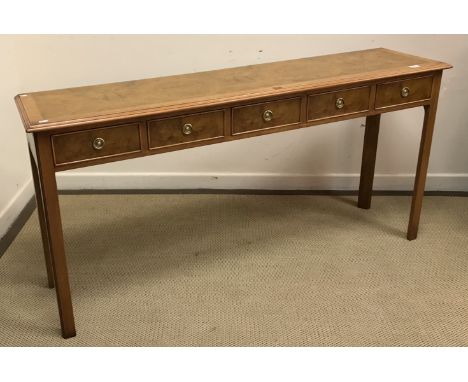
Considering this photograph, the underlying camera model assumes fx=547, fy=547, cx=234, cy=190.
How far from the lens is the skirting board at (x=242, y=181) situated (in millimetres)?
3686

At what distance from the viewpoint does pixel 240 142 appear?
11.8 feet

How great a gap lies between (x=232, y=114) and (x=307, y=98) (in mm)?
377

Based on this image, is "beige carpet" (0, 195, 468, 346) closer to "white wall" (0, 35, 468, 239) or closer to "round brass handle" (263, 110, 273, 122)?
"white wall" (0, 35, 468, 239)

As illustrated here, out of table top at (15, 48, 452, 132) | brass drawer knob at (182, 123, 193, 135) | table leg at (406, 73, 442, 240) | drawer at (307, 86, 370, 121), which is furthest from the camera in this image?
table leg at (406, 73, 442, 240)

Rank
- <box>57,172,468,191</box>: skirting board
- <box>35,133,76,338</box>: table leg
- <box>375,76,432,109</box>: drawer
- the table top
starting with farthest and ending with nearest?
1. <box>57,172,468,191</box>: skirting board
2. <box>375,76,432,109</box>: drawer
3. the table top
4. <box>35,133,76,338</box>: table leg

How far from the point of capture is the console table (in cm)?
203

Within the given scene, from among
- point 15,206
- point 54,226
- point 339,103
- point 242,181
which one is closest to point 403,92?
point 339,103

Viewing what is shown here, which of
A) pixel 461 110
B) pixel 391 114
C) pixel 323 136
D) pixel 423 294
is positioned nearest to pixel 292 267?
pixel 423 294

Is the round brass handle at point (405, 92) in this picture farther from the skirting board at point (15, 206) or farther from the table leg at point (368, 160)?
the skirting board at point (15, 206)

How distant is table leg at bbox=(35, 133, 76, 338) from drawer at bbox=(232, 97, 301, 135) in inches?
30.1

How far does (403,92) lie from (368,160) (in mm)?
718

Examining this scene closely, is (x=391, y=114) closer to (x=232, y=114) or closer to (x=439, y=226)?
(x=439, y=226)

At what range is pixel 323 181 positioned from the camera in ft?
12.2

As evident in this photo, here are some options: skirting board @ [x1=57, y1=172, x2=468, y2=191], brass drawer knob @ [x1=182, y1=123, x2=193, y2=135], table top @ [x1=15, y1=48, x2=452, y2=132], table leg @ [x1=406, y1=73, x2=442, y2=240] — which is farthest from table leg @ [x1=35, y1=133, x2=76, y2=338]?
table leg @ [x1=406, y1=73, x2=442, y2=240]
